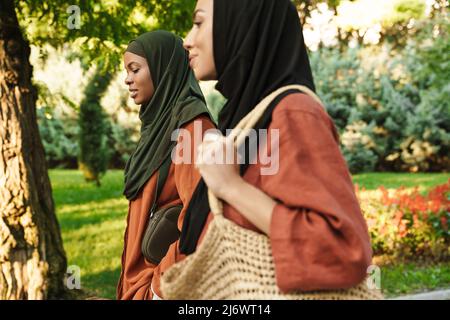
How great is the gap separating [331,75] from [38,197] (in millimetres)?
11088

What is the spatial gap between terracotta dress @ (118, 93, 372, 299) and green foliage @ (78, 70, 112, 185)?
43.2 ft

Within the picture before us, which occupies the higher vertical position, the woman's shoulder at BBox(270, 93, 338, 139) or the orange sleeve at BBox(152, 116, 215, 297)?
the woman's shoulder at BBox(270, 93, 338, 139)

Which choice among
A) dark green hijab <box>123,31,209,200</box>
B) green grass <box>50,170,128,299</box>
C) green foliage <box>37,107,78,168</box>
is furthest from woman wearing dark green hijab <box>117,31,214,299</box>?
green foliage <box>37,107,78,168</box>

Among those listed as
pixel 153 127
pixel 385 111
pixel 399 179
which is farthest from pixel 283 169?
pixel 385 111

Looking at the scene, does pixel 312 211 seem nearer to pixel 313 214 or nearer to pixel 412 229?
pixel 313 214

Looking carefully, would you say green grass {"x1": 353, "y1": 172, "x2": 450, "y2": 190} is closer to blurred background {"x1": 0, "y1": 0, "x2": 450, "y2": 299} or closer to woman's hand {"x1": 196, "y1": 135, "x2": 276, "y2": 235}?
blurred background {"x1": 0, "y1": 0, "x2": 450, "y2": 299}

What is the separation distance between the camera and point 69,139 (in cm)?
1823

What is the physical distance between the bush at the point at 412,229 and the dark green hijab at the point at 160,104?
536 centimetres

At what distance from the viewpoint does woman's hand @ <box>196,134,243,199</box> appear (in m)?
1.54

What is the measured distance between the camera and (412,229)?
7.71 m

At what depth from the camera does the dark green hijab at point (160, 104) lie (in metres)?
2.64
